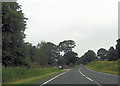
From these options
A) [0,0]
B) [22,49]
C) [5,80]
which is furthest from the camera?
[22,49]

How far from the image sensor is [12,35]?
3291 cm

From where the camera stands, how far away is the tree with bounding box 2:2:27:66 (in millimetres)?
30203

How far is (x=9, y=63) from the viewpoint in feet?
102

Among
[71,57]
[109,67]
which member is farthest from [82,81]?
[71,57]

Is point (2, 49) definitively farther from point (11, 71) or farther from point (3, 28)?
point (11, 71)

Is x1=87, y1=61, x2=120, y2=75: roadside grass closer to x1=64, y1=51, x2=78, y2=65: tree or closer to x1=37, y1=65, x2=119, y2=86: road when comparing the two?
x1=37, y1=65, x2=119, y2=86: road

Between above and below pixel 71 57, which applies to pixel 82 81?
below

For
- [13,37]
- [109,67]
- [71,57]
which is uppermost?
[71,57]

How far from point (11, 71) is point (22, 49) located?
11352mm

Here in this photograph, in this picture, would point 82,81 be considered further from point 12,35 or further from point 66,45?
point 66,45

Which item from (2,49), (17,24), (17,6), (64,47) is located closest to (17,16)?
(17,24)

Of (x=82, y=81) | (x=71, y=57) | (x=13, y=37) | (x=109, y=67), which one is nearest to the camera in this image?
(x=82, y=81)

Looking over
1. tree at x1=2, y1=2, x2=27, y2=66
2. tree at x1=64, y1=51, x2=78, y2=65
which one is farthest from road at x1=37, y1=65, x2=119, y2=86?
tree at x1=64, y1=51, x2=78, y2=65

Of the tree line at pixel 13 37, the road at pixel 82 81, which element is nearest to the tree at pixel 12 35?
the tree line at pixel 13 37
